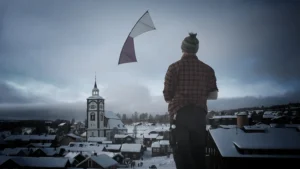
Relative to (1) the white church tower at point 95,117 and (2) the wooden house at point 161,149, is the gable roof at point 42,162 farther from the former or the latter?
(1) the white church tower at point 95,117

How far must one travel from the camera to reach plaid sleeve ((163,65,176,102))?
168cm

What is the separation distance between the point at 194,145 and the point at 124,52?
1.40 meters

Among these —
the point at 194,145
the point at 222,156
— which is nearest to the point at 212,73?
the point at 194,145

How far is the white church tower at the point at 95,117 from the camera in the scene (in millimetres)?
19922

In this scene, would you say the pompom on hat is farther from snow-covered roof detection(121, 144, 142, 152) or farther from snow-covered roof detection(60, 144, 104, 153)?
snow-covered roof detection(121, 144, 142, 152)

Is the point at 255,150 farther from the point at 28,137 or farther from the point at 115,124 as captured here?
the point at 115,124

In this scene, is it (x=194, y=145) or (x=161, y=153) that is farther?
(x=161, y=153)

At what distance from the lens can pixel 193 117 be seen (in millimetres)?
1671

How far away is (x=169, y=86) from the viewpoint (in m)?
1.69

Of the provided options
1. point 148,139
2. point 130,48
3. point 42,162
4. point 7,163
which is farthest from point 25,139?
point 130,48

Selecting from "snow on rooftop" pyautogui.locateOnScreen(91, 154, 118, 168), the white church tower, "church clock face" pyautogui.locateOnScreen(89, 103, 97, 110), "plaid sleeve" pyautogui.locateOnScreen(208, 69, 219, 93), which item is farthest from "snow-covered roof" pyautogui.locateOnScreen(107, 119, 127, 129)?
"plaid sleeve" pyautogui.locateOnScreen(208, 69, 219, 93)

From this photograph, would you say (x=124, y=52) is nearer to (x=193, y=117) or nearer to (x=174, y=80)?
(x=174, y=80)

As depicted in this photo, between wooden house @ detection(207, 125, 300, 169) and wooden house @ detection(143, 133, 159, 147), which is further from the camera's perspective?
wooden house @ detection(143, 133, 159, 147)

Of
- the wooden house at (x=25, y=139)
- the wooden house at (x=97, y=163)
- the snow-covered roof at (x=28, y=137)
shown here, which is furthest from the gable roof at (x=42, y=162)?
the snow-covered roof at (x=28, y=137)
